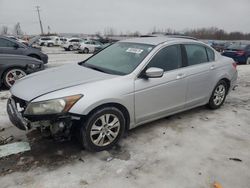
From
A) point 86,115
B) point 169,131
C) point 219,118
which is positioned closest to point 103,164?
point 86,115

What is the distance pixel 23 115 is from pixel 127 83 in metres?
1.40

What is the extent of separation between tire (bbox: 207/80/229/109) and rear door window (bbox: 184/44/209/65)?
662 mm

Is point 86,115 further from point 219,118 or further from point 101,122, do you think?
point 219,118

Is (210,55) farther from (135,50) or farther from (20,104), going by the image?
(20,104)

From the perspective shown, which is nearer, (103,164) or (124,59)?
(103,164)

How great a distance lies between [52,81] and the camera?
11.2 ft

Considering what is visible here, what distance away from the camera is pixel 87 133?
315 centimetres

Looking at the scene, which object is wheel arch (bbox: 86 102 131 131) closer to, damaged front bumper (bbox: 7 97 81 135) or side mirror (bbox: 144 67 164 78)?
damaged front bumper (bbox: 7 97 81 135)

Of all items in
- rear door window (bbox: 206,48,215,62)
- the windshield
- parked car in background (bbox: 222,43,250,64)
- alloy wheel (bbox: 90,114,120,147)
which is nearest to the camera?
alloy wheel (bbox: 90,114,120,147)

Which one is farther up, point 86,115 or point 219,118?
point 86,115

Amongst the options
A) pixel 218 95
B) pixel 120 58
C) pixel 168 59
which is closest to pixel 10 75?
pixel 120 58

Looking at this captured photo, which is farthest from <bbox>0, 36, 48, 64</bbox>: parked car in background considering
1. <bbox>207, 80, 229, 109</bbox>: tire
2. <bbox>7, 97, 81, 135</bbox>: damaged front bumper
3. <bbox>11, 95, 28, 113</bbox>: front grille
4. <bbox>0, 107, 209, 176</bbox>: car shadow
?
<bbox>207, 80, 229, 109</bbox>: tire

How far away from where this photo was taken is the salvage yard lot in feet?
9.18

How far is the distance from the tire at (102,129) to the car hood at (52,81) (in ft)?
1.58
